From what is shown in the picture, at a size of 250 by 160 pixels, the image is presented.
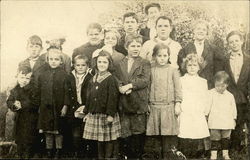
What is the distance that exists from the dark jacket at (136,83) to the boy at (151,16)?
0.39 m

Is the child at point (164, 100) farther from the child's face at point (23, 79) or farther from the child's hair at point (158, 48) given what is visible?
the child's face at point (23, 79)

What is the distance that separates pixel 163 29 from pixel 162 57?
36cm

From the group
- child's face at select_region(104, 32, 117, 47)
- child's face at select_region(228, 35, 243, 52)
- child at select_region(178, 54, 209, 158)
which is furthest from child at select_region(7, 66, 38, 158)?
child's face at select_region(228, 35, 243, 52)

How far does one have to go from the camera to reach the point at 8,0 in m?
4.93

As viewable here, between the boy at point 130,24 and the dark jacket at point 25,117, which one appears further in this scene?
the boy at point 130,24

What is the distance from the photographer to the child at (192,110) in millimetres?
4867

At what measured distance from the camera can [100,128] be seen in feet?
15.4

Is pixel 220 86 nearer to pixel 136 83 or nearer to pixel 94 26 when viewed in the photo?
pixel 136 83

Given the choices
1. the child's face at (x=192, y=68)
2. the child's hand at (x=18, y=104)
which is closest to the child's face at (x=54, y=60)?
the child's hand at (x=18, y=104)

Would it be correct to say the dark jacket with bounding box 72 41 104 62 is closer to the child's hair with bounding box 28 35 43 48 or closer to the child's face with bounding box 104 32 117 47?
the child's face with bounding box 104 32 117 47

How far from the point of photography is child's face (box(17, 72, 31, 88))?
482cm

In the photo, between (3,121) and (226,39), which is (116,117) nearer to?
(3,121)

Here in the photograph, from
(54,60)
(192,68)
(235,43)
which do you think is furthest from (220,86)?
(54,60)

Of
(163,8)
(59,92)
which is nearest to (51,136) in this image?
(59,92)
